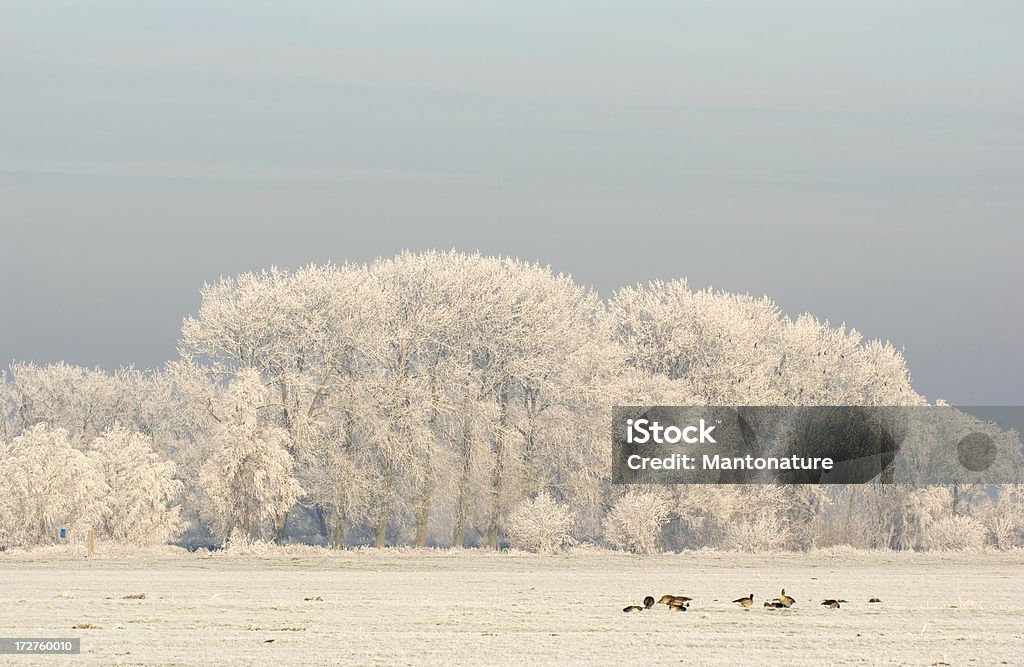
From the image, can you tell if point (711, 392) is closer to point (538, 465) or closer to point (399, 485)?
point (538, 465)

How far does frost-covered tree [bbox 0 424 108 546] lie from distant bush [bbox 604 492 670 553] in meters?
17.7

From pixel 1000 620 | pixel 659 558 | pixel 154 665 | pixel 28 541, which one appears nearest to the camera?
pixel 154 665

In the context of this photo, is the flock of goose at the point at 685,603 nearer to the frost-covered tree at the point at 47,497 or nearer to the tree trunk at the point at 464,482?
the tree trunk at the point at 464,482

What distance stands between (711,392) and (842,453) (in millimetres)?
6551

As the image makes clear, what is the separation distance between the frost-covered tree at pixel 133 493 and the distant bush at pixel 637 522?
15535mm

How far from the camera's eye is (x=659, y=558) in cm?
4612

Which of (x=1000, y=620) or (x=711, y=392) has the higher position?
(x=711, y=392)

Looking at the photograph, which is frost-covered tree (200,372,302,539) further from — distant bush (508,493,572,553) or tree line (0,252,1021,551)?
distant bush (508,493,572,553)

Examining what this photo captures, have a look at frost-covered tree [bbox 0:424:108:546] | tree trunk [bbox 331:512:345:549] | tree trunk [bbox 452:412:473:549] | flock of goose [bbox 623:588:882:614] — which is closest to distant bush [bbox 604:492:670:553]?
tree trunk [bbox 452:412:473:549]

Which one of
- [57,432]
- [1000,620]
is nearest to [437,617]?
[1000,620]

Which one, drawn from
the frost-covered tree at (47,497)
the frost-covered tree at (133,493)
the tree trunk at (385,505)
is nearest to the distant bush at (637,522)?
the tree trunk at (385,505)

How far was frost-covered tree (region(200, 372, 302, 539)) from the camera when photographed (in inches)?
1933

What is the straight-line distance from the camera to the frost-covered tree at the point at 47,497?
49.8 metres

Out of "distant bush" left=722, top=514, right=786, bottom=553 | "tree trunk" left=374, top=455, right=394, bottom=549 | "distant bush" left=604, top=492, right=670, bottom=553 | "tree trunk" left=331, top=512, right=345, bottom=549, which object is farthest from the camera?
"tree trunk" left=374, top=455, right=394, bottom=549
